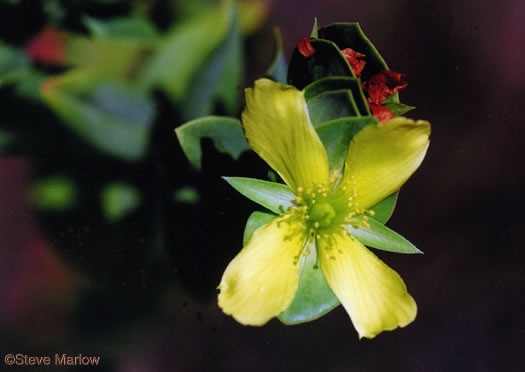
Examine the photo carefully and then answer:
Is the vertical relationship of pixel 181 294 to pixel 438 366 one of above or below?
above

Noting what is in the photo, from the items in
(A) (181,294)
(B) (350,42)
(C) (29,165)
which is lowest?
(A) (181,294)

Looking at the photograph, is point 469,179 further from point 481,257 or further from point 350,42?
point 350,42

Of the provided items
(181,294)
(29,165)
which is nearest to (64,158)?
(29,165)

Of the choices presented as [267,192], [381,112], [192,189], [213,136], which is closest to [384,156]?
[381,112]

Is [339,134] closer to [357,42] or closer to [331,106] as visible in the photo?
[331,106]

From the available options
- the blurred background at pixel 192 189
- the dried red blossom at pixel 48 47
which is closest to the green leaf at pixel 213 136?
the blurred background at pixel 192 189

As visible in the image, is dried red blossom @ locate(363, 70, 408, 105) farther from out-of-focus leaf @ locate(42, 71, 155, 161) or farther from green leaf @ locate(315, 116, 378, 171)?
out-of-focus leaf @ locate(42, 71, 155, 161)

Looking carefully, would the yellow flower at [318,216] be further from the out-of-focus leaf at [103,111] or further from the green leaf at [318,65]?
the out-of-focus leaf at [103,111]
